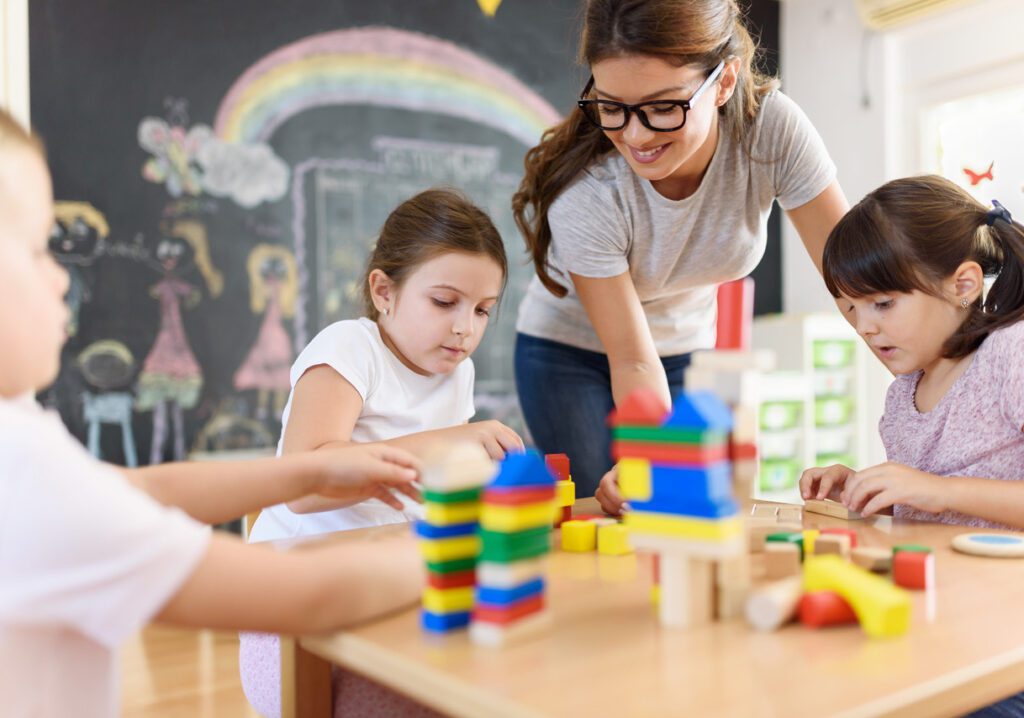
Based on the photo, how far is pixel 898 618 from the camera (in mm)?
652

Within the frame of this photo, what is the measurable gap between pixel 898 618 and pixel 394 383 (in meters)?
0.92

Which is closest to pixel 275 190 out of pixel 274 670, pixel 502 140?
pixel 502 140

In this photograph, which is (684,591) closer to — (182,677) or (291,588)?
(291,588)

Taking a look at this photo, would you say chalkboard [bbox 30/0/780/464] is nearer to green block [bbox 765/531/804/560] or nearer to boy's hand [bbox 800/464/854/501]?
boy's hand [bbox 800/464/854/501]

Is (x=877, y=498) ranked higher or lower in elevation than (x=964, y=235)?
lower

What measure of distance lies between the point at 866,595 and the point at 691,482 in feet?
0.54

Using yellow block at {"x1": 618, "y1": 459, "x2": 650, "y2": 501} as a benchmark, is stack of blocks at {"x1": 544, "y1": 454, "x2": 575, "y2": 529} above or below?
below

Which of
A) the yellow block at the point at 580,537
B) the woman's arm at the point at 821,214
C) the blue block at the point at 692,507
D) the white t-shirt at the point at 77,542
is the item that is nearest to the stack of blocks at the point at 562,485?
the yellow block at the point at 580,537

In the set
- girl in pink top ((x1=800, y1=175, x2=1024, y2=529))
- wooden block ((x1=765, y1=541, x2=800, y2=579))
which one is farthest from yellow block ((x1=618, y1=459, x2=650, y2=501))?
girl in pink top ((x1=800, y1=175, x2=1024, y2=529))

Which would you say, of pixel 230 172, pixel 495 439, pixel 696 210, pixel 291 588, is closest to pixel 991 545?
pixel 495 439

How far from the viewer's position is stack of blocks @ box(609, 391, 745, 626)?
62 centimetres

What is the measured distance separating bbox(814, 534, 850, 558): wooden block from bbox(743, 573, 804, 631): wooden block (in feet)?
0.67

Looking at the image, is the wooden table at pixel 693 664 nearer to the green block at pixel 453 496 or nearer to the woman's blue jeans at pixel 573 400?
the green block at pixel 453 496

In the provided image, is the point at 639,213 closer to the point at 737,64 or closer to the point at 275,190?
the point at 737,64
